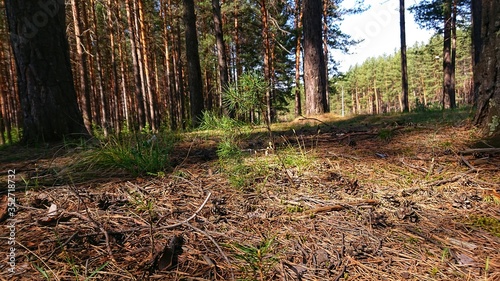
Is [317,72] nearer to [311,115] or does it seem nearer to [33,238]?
[311,115]

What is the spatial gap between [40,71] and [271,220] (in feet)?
12.8

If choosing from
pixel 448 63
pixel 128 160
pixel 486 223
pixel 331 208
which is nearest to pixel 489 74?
pixel 486 223

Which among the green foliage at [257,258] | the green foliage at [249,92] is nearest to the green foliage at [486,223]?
the green foliage at [257,258]

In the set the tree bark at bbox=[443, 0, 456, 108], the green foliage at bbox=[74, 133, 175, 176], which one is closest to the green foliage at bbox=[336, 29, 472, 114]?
the tree bark at bbox=[443, 0, 456, 108]

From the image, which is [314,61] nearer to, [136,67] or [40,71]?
[40,71]

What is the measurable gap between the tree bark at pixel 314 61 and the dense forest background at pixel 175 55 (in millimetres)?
516

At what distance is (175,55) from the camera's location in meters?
19.7

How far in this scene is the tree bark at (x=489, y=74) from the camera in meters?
2.34

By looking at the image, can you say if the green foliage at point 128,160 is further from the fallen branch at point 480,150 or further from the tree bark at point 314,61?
the tree bark at point 314,61

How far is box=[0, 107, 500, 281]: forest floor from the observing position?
1.09 meters

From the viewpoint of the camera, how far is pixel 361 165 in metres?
2.25

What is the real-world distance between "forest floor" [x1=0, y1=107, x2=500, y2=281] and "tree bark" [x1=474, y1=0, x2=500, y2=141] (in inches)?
7.9

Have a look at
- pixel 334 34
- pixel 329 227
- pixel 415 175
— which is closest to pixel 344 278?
pixel 329 227

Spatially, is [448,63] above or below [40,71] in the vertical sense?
above
